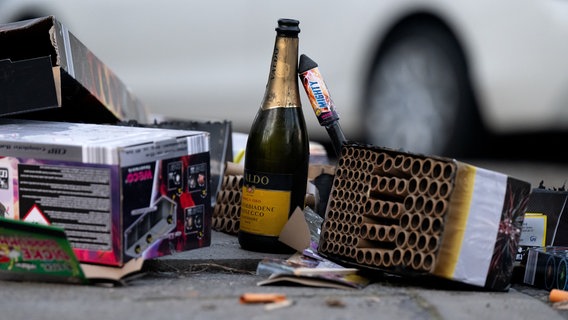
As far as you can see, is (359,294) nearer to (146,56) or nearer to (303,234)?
(303,234)

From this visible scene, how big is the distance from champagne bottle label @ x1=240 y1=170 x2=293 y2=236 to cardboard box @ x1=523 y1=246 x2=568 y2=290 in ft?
2.64

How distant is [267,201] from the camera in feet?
10.2

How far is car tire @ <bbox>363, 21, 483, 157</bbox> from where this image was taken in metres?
6.45

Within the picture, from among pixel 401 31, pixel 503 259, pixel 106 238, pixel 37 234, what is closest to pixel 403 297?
pixel 503 259

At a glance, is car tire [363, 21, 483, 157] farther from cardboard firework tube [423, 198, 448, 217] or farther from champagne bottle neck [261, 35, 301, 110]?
cardboard firework tube [423, 198, 448, 217]

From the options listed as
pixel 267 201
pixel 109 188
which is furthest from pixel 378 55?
pixel 109 188

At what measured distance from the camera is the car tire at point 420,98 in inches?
254

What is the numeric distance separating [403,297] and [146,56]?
14.8 feet

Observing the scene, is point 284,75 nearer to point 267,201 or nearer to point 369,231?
point 267,201

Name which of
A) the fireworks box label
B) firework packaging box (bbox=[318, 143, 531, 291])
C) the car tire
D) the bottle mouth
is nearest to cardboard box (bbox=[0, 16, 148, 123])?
the fireworks box label

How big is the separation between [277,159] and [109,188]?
783 mm

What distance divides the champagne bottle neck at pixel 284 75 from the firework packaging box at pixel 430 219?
42cm

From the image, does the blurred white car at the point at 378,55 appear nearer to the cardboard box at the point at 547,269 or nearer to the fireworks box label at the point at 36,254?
the cardboard box at the point at 547,269

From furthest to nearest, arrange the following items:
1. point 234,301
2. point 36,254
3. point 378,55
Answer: point 378,55 < point 36,254 < point 234,301
